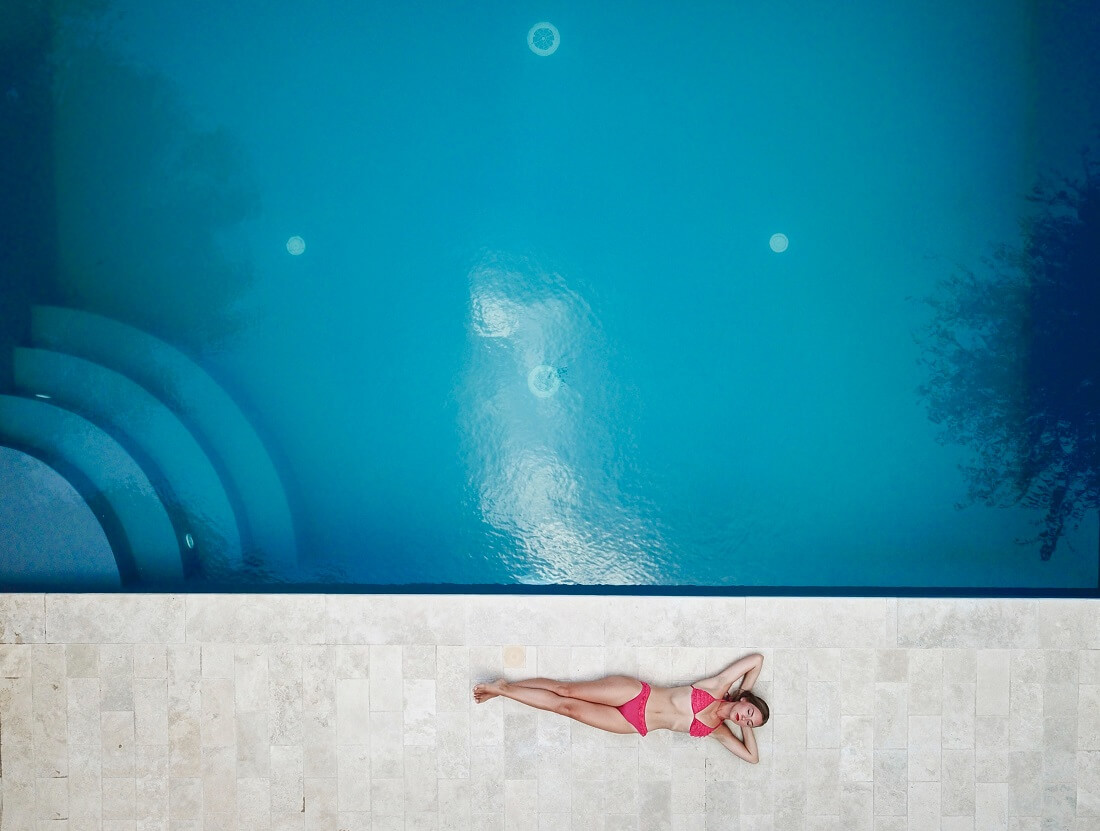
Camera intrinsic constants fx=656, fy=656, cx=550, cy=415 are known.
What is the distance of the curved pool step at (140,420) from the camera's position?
367 cm

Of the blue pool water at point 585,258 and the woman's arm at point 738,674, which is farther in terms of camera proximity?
the blue pool water at point 585,258

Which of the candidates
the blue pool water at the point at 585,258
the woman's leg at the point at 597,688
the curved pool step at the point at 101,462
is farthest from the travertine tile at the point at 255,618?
the woman's leg at the point at 597,688

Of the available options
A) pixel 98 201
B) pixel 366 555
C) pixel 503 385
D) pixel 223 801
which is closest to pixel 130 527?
pixel 366 555

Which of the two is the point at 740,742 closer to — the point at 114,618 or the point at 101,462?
the point at 114,618

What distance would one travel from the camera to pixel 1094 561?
3764mm

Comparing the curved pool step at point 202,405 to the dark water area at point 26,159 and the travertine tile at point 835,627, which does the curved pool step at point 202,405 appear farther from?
the travertine tile at point 835,627

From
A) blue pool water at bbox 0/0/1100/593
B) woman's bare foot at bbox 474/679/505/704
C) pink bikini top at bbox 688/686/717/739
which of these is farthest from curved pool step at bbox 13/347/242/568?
pink bikini top at bbox 688/686/717/739

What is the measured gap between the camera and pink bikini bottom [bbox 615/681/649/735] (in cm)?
335

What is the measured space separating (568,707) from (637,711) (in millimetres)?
353

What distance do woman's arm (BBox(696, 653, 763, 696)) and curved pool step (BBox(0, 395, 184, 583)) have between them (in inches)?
120

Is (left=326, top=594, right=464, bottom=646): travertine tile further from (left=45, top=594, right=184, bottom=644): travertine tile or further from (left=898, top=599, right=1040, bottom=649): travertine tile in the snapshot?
(left=898, top=599, right=1040, bottom=649): travertine tile

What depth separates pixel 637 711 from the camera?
3.35 metres

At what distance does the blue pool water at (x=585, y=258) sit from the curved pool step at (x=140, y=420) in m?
0.34

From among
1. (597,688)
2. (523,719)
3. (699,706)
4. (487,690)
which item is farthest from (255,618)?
(699,706)
